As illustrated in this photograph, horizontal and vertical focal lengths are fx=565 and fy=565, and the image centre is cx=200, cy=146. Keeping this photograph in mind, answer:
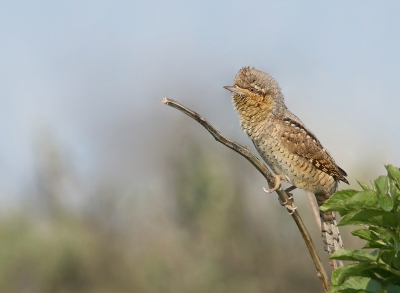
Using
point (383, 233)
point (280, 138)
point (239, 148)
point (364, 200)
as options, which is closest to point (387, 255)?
point (383, 233)

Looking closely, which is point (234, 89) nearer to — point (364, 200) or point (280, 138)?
point (280, 138)

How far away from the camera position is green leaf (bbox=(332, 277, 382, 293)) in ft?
4.33

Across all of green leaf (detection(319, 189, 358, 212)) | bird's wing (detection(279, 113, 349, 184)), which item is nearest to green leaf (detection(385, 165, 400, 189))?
green leaf (detection(319, 189, 358, 212))

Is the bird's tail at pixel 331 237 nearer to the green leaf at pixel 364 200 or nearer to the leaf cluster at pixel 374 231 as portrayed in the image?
the leaf cluster at pixel 374 231

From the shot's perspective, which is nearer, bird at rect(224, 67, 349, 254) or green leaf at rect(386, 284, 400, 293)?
green leaf at rect(386, 284, 400, 293)

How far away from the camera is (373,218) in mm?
1305

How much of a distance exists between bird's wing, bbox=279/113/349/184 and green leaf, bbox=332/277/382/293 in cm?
301

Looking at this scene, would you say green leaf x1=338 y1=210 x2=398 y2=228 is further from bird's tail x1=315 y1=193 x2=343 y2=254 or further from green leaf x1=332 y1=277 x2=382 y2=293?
bird's tail x1=315 y1=193 x2=343 y2=254

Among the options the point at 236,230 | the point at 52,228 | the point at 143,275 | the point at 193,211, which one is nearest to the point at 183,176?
the point at 193,211

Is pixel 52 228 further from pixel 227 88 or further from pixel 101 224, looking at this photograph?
pixel 227 88

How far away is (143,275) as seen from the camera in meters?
8.36

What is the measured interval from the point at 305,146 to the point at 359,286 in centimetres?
319

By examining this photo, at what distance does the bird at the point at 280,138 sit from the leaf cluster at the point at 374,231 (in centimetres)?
269

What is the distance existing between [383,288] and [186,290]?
676 centimetres
